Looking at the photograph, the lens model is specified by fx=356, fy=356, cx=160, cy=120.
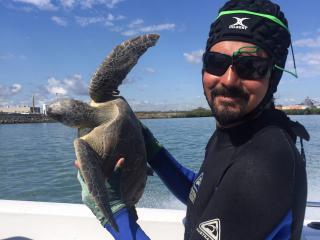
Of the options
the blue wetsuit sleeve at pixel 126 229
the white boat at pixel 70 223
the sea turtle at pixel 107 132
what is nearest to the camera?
the blue wetsuit sleeve at pixel 126 229

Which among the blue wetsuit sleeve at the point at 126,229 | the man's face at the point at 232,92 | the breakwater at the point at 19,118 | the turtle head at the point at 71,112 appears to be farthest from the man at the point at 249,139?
the breakwater at the point at 19,118

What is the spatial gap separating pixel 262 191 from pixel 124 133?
4.23ft

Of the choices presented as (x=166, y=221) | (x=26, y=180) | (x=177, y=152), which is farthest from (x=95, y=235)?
(x=177, y=152)

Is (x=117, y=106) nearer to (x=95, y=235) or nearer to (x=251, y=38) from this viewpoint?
(x=251, y=38)

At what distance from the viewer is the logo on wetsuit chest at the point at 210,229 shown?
1.34 m

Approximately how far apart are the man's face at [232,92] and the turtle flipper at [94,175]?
3.20ft

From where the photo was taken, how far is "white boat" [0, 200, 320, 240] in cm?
343

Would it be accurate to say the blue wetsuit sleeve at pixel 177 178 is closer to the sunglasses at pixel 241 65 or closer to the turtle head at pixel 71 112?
the turtle head at pixel 71 112

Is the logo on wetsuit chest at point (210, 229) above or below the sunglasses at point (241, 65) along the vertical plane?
below

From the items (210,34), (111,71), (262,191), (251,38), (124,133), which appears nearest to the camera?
(262,191)

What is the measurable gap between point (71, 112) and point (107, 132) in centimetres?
36

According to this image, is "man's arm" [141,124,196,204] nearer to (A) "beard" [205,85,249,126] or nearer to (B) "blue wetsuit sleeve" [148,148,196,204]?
A: (B) "blue wetsuit sleeve" [148,148,196,204]

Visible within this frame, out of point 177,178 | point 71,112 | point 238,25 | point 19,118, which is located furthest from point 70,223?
point 19,118

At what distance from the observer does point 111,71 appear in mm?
2748
